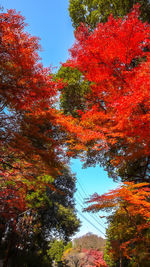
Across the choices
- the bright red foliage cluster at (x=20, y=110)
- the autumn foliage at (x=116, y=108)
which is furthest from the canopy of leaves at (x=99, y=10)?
the bright red foliage cluster at (x=20, y=110)

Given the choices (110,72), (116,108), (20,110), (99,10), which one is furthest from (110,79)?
(99,10)

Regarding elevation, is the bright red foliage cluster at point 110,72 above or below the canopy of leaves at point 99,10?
below

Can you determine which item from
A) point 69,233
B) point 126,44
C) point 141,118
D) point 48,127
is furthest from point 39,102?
point 69,233

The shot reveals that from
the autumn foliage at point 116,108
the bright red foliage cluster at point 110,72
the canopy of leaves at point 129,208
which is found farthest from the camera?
the bright red foliage cluster at point 110,72

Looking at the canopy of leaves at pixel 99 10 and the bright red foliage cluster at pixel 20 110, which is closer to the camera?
the bright red foliage cluster at pixel 20 110

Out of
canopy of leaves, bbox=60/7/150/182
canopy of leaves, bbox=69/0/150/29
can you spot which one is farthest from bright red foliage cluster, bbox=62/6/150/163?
canopy of leaves, bbox=69/0/150/29

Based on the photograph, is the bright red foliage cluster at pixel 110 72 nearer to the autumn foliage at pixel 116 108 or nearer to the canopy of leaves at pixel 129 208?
the autumn foliage at pixel 116 108

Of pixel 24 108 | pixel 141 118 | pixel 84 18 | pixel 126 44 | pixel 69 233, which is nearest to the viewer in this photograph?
pixel 141 118

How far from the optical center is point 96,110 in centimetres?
1003

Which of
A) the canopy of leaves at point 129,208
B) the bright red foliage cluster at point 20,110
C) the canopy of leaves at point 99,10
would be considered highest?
the canopy of leaves at point 99,10

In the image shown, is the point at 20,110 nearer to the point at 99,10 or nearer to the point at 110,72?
the point at 110,72

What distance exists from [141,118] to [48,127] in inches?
256

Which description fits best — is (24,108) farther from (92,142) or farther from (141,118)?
(141,118)

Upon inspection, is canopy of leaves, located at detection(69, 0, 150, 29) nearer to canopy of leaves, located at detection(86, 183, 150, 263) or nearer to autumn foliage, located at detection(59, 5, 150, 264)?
autumn foliage, located at detection(59, 5, 150, 264)
